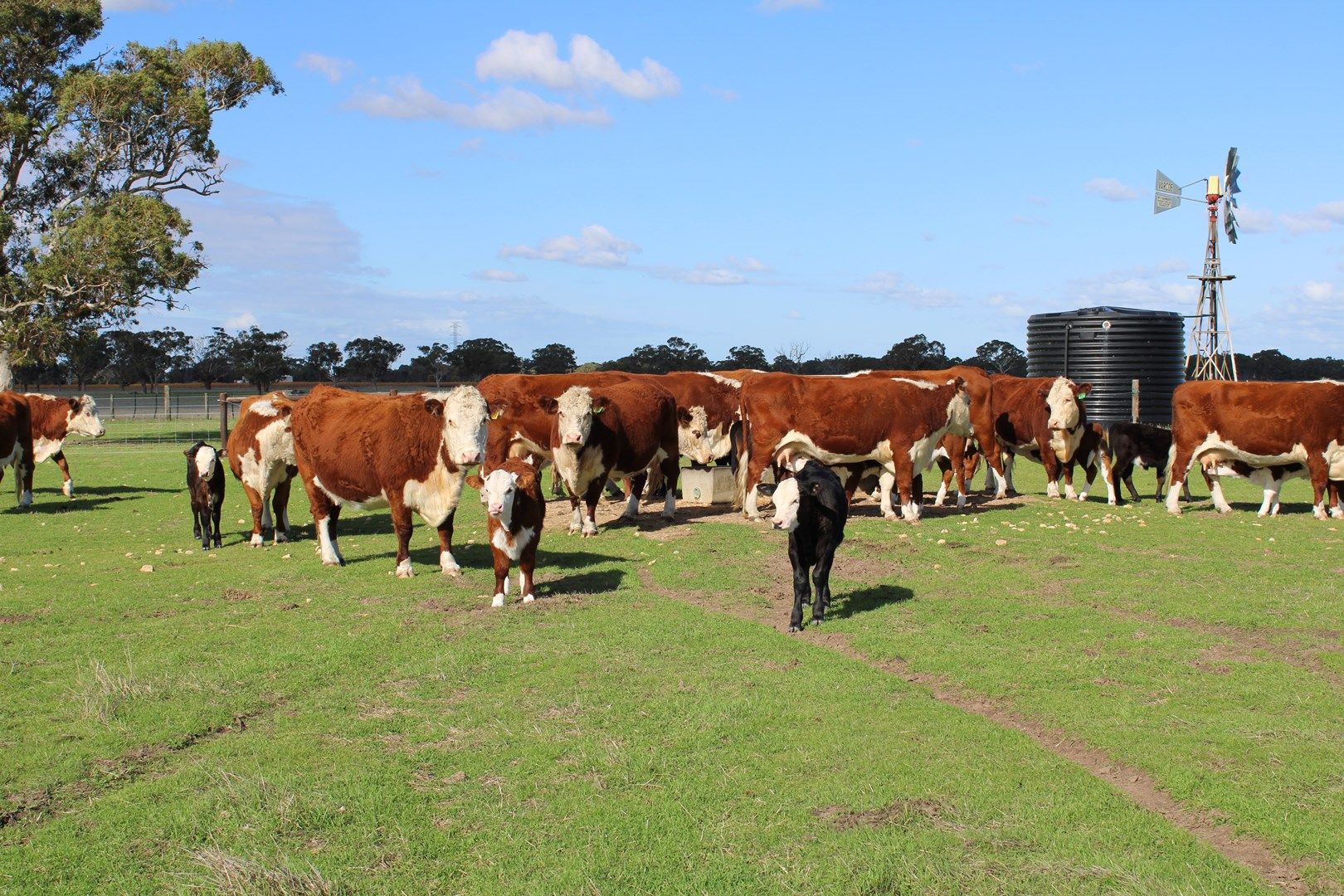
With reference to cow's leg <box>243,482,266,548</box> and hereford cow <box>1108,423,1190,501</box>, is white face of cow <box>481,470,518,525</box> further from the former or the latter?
hereford cow <box>1108,423,1190,501</box>

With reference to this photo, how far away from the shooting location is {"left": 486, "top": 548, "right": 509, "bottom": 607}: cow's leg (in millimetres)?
10484

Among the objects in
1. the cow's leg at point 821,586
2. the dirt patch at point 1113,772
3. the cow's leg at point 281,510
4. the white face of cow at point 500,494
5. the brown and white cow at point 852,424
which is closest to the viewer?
the dirt patch at point 1113,772

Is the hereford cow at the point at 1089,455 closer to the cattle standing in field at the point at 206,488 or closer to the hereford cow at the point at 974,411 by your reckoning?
the hereford cow at the point at 974,411

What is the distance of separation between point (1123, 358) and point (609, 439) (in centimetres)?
2662

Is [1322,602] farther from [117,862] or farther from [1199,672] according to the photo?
[117,862]

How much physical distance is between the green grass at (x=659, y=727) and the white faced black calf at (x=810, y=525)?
1.17 ft

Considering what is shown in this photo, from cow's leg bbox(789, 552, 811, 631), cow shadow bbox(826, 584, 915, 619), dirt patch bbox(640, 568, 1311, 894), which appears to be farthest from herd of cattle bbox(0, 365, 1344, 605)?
dirt patch bbox(640, 568, 1311, 894)

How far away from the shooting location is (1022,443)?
20406 millimetres

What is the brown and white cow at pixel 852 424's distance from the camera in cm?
1625

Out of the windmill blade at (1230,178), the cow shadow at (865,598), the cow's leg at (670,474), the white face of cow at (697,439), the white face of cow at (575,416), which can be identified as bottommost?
the cow shadow at (865,598)

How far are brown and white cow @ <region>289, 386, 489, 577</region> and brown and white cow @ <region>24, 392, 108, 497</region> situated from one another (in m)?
11.2

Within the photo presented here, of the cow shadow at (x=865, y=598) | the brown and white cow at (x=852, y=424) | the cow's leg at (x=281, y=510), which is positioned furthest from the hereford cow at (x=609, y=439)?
the cow shadow at (x=865, y=598)

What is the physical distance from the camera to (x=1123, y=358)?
37250 millimetres

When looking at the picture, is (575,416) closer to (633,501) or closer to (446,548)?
(633,501)
